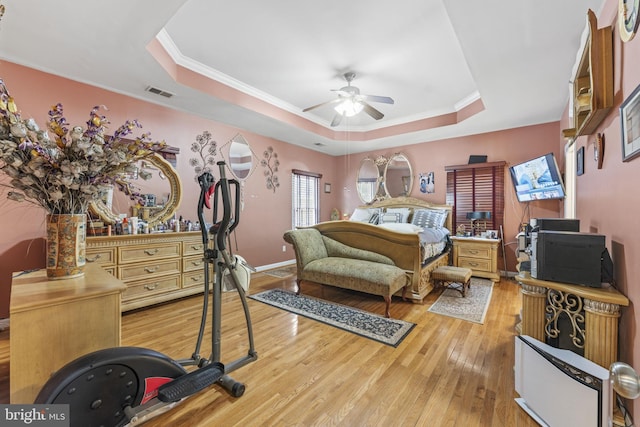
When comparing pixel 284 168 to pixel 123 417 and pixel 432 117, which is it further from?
pixel 123 417

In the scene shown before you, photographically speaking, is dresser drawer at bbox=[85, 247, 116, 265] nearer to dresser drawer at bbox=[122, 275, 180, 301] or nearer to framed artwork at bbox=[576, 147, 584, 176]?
dresser drawer at bbox=[122, 275, 180, 301]

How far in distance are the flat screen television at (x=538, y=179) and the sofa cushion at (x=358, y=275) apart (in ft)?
8.31

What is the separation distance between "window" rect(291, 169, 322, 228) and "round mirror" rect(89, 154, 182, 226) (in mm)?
2519

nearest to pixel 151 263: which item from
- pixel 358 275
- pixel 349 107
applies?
pixel 358 275

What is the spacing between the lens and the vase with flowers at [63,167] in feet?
3.83

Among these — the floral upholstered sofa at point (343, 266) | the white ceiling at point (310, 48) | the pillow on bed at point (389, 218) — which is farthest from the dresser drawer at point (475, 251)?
the white ceiling at point (310, 48)

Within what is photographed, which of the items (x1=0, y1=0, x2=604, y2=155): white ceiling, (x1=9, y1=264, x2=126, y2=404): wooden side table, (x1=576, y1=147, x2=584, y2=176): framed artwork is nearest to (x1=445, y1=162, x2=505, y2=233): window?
(x1=0, y1=0, x2=604, y2=155): white ceiling

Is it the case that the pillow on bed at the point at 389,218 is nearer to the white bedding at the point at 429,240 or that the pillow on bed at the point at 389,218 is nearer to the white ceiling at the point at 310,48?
the white bedding at the point at 429,240

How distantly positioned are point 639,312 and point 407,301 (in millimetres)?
2240

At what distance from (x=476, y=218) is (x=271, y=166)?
3.98 meters

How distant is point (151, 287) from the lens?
3.13 meters

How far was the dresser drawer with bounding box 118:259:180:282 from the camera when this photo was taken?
9.67 feet

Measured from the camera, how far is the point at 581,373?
1310mm

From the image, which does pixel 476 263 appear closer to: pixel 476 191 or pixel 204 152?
pixel 476 191
